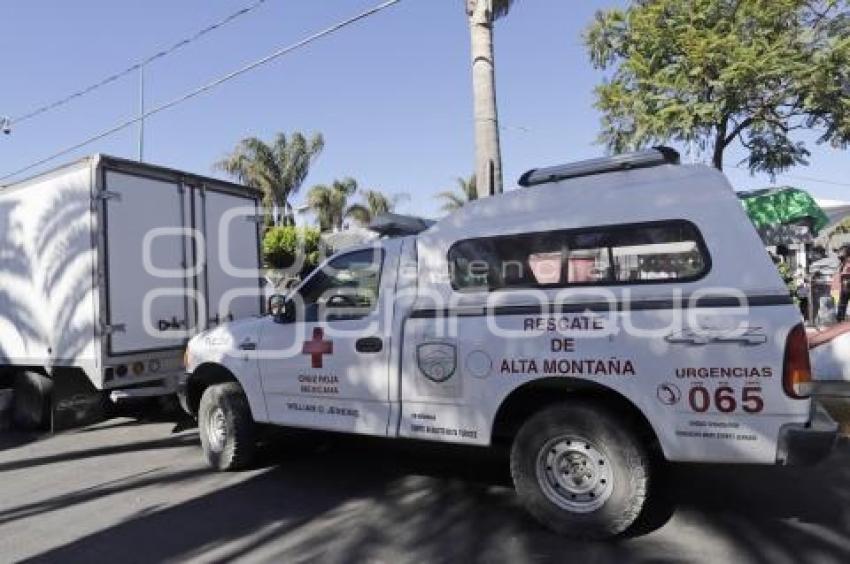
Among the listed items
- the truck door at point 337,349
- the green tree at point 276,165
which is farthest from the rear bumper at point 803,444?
the green tree at point 276,165

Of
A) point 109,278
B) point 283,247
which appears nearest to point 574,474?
point 109,278

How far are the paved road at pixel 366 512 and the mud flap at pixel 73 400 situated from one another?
1.17 m

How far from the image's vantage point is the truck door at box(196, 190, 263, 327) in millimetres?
8914

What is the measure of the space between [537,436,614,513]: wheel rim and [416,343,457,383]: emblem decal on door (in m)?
0.86

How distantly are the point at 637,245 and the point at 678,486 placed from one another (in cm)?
223

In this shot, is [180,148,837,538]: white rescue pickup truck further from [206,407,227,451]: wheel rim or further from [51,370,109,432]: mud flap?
[51,370,109,432]: mud flap

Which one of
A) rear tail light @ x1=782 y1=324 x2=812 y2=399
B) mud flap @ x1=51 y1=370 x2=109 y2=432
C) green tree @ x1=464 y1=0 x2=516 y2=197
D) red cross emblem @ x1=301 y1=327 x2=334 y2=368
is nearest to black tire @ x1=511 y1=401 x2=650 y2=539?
rear tail light @ x1=782 y1=324 x2=812 y2=399

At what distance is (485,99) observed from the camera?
Answer: 1080 centimetres

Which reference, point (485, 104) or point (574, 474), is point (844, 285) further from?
point (574, 474)

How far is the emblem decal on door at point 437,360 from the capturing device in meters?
5.14

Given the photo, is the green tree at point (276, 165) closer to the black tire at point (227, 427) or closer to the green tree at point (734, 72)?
the green tree at point (734, 72)

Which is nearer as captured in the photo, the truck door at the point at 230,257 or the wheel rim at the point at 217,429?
the wheel rim at the point at 217,429

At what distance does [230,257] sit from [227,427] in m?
3.20

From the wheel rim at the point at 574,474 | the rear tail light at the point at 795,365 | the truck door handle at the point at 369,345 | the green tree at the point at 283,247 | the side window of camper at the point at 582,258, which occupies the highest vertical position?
the green tree at the point at 283,247
